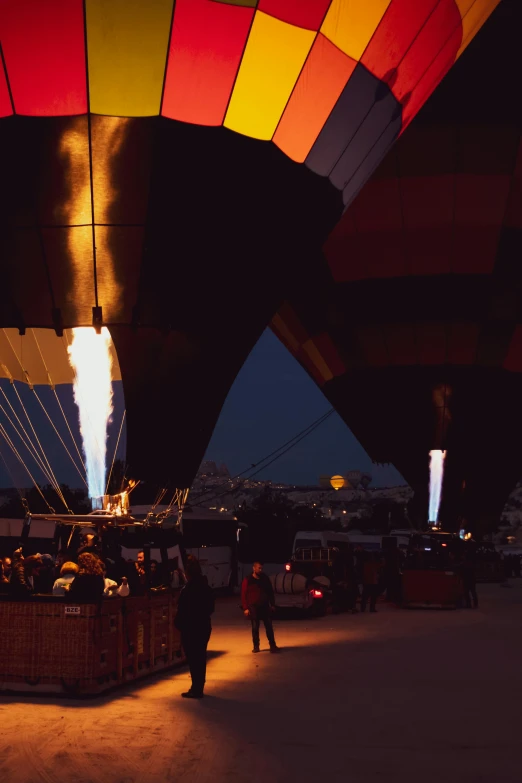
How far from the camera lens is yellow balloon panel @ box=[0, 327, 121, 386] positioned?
1636 cm

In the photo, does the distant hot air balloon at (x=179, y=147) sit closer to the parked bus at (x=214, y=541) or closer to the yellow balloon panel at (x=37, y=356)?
the yellow balloon panel at (x=37, y=356)

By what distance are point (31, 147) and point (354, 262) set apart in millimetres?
12659

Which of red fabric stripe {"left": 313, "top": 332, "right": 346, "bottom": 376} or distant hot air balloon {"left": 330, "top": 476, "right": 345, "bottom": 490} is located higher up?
red fabric stripe {"left": 313, "top": 332, "right": 346, "bottom": 376}

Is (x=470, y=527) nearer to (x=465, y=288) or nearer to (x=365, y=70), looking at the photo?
(x=465, y=288)

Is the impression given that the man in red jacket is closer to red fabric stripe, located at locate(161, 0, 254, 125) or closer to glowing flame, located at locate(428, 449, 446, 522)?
red fabric stripe, located at locate(161, 0, 254, 125)

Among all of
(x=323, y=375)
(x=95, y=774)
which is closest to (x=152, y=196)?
(x=95, y=774)

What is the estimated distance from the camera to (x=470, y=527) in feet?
121

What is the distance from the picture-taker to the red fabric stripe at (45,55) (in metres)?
9.76

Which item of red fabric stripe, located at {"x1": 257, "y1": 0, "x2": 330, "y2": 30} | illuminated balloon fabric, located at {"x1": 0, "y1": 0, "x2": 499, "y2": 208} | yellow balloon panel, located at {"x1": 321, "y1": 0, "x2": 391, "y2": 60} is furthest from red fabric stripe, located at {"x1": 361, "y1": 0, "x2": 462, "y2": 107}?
red fabric stripe, located at {"x1": 257, "y1": 0, "x2": 330, "y2": 30}

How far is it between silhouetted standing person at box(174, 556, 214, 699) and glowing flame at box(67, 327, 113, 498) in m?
3.69

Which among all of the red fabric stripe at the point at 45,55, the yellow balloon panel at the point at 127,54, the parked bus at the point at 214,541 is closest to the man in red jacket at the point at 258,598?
the yellow balloon panel at the point at 127,54

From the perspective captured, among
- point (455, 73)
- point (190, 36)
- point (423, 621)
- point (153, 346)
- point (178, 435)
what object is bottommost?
point (423, 621)

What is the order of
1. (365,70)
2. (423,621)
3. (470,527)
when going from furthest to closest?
(470,527) < (423,621) < (365,70)

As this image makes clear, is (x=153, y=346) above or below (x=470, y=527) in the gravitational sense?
above
